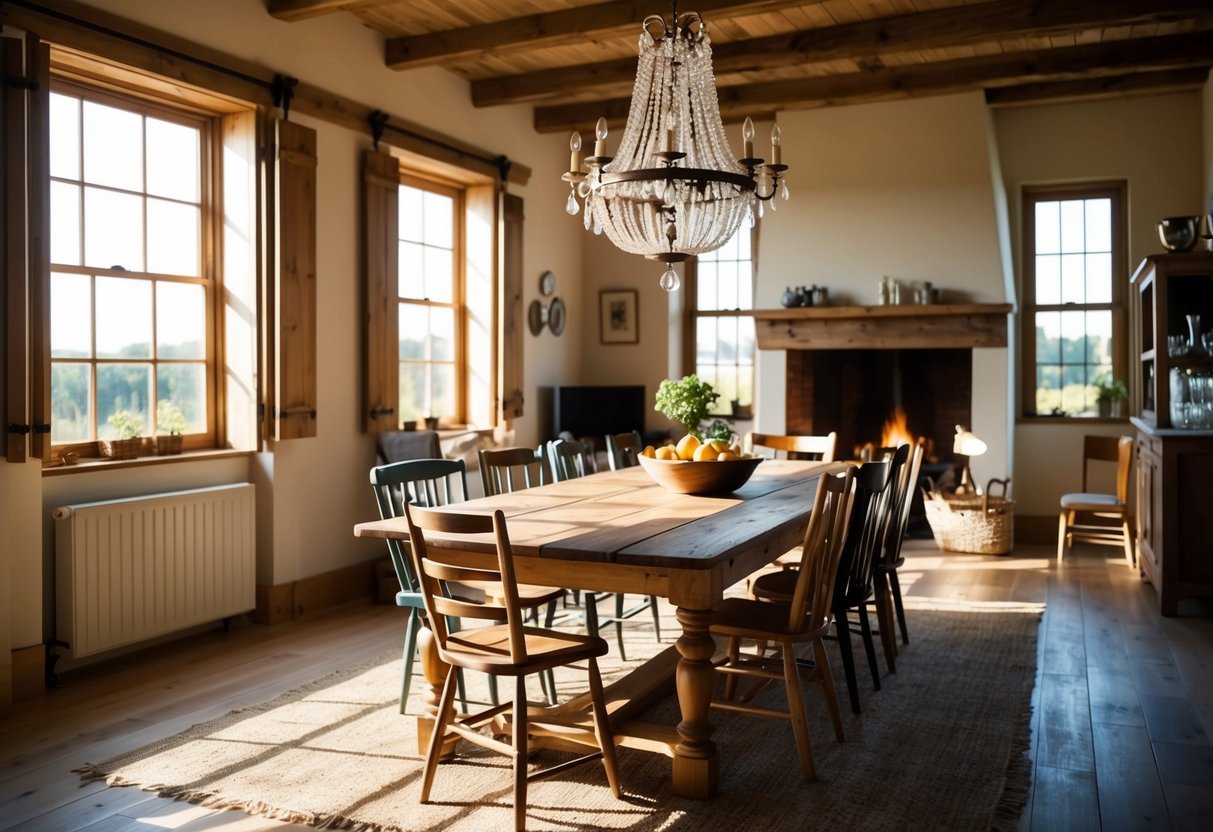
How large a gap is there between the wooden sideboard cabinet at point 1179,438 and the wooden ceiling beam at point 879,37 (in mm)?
1246

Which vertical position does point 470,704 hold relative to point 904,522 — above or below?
below

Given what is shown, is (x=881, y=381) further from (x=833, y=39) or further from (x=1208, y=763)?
(x=1208, y=763)

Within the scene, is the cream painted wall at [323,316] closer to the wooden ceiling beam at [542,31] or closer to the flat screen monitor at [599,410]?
the wooden ceiling beam at [542,31]

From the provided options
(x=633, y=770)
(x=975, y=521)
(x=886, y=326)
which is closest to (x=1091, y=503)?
(x=975, y=521)

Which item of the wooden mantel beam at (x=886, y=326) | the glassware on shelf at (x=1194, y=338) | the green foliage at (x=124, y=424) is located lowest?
the green foliage at (x=124, y=424)

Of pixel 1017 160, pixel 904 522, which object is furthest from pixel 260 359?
pixel 1017 160

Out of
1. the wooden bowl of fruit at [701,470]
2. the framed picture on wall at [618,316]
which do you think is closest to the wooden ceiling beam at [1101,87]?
the framed picture on wall at [618,316]

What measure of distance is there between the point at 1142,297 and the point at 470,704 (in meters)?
4.68

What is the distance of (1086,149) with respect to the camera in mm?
7289

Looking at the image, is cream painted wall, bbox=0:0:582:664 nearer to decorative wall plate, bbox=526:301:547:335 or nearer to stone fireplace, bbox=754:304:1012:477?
decorative wall plate, bbox=526:301:547:335

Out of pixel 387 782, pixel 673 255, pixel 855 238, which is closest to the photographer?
pixel 387 782

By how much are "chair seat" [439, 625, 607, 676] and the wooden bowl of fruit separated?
3.28 feet

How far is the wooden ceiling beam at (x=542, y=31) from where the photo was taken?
189 inches

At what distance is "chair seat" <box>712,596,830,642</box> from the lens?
3102 mm
